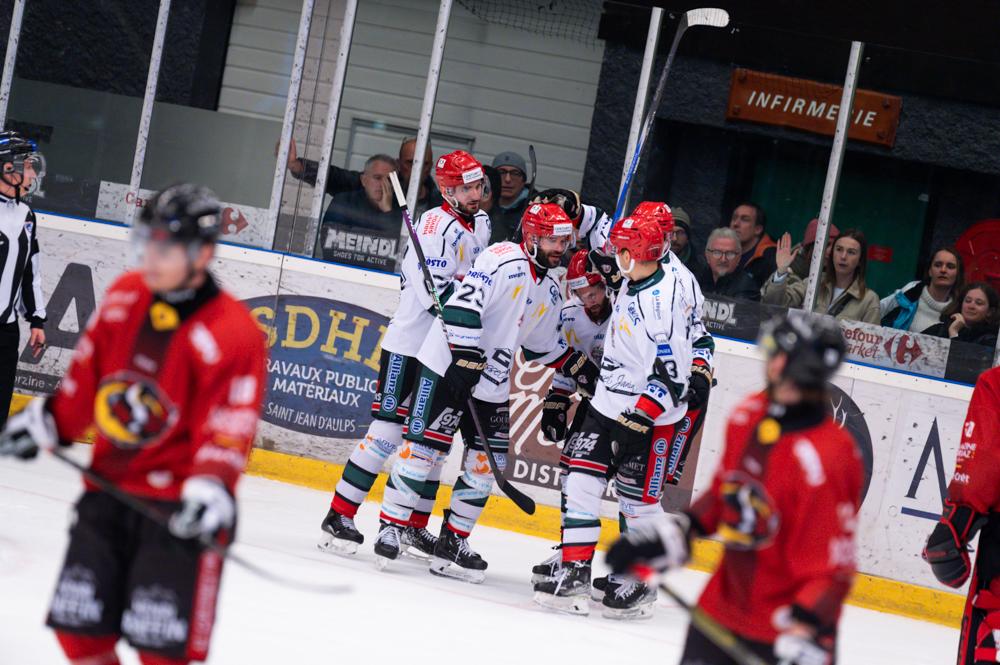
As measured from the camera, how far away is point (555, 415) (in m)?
5.46

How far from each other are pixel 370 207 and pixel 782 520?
5134 mm

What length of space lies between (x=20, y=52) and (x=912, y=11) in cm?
503

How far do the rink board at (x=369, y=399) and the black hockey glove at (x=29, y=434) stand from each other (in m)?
4.32

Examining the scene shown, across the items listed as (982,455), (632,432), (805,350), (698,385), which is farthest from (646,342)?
(805,350)

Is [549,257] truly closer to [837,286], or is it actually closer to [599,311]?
[599,311]

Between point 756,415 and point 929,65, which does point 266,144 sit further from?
point 756,415

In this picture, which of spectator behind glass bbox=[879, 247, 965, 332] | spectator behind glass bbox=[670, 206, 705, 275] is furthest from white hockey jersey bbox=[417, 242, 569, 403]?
spectator behind glass bbox=[879, 247, 965, 332]

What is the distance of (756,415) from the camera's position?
2.51 meters

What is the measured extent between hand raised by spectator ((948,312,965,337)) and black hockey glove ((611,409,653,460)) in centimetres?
251

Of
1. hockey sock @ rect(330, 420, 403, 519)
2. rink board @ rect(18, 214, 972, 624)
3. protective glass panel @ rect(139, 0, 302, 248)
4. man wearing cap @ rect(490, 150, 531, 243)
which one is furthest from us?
protective glass panel @ rect(139, 0, 302, 248)

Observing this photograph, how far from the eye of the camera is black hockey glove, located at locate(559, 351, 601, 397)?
5.39 metres

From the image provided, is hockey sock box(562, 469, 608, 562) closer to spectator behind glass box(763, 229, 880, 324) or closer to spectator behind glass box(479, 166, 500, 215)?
spectator behind glass box(763, 229, 880, 324)

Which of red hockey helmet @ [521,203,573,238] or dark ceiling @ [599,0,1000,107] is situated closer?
red hockey helmet @ [521,203,573,238]

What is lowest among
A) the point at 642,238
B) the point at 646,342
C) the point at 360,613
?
the point at 360,613
